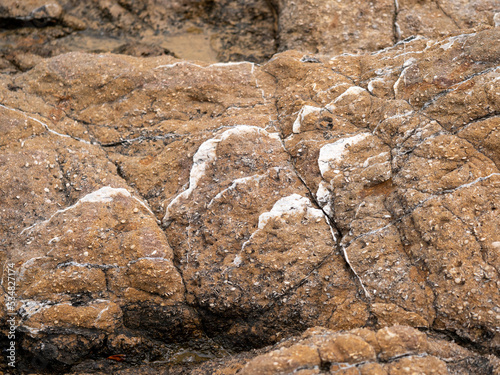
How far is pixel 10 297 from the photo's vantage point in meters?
3.10

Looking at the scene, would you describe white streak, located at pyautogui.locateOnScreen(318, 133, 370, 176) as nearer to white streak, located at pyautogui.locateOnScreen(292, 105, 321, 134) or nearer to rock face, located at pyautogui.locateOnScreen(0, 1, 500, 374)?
rock face, located at pyautogui.locateOnScreen(0, 1, 500, 374)

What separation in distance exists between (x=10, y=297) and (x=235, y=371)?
168 centimetres

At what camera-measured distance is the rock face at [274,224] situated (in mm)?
2844

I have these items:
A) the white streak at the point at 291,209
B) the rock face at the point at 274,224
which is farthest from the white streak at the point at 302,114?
the white streak at the point at 291,209

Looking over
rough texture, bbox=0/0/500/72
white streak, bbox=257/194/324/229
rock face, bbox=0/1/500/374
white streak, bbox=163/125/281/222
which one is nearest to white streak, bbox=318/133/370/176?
rock face, bbox=0/1/500/374

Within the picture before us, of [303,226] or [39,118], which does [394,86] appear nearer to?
[303,226]

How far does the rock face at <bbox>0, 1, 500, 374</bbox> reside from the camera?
2844mm

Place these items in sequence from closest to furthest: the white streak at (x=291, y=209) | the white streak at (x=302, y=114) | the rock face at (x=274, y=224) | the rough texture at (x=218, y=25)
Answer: the rock face at (x=274, y=224)
the white streak at (x=291, y=209)
the white streak at (x=302, y=114)
the rough texture at (x=218, y=25)

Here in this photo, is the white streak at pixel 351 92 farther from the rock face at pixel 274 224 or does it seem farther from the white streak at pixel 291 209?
the white streak at pixel 291 209

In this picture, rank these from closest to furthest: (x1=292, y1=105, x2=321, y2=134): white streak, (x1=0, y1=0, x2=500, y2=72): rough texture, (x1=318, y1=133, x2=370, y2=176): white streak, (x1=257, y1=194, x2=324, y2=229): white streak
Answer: (x1=257, y1=194, x2=324, y2=229): white streak
(x1=318, y1=133, x2=370, y2=176): white streak
(x1=292, y1=105, x2=321, y2=134): white streak
(x1=0, y1=0, x2=500, y2=72): rough texture

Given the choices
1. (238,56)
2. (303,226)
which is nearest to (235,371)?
(303,226)

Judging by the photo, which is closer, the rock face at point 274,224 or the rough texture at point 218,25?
the rock face at point 274,224

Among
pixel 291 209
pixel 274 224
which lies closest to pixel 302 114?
pixel 291 209

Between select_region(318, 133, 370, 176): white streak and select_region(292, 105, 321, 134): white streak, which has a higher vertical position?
select_region(292, 105, 321, 134): white streak
